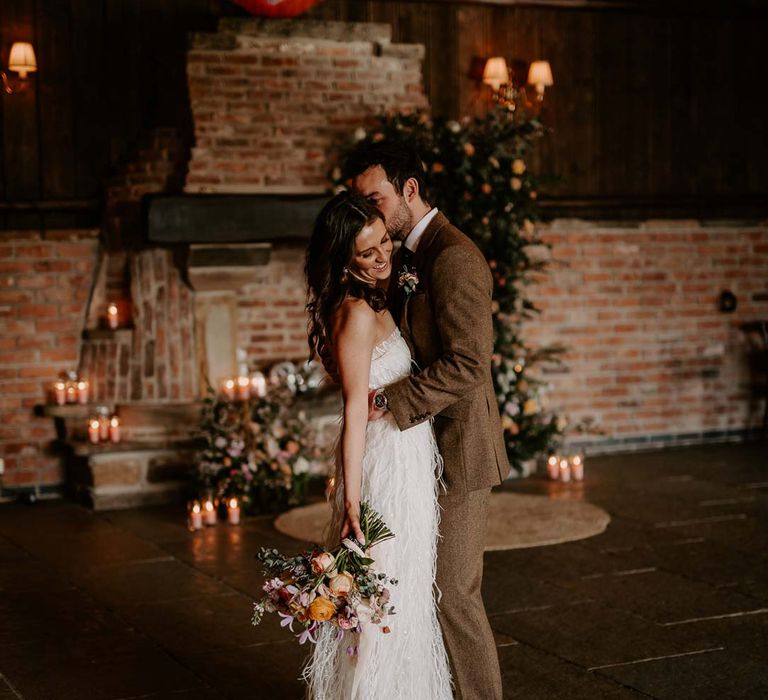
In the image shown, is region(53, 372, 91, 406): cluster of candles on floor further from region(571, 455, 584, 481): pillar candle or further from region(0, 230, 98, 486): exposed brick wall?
region(571, 455, 584, 481): pillar candle

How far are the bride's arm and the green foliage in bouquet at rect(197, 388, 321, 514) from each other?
3586 millimetres

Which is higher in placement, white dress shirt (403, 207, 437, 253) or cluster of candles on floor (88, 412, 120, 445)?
white dress shirt (403, 207, 437, 253)

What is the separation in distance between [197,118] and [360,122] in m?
1.06

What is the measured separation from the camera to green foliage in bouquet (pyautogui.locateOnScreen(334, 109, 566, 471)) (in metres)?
7.18

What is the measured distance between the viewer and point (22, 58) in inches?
272

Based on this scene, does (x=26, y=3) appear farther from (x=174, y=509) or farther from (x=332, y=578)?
(x=332, y=578)

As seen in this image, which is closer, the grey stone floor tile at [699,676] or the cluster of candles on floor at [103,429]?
the grey stone floor tile at [699,676]

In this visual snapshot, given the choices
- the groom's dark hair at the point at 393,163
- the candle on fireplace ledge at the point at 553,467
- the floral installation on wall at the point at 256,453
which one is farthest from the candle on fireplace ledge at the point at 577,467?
the groom's dark hair at the point at 393,163

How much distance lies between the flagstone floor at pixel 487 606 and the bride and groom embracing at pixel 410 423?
70 cm

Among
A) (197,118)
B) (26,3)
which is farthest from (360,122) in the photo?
(26,3)

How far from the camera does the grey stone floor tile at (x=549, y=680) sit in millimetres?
3709

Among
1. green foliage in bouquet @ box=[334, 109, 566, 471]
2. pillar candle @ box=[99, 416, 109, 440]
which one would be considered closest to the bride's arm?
green foliage in bouquet @ box=[334, 109, 566, 471]

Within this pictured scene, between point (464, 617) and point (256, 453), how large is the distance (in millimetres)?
3599

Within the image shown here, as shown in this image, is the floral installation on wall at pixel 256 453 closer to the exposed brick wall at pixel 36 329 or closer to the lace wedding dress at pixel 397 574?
the exposed brick wall at pixel 36 329
